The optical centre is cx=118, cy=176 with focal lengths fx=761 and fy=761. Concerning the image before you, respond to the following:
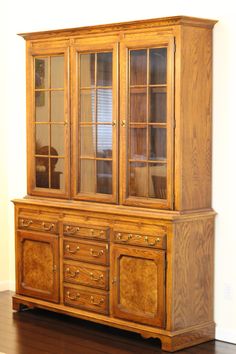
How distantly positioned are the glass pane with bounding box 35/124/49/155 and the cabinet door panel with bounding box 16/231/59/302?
0.63 m

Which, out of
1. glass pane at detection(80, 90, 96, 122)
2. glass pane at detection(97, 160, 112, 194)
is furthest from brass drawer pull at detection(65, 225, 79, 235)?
glass pane at detection(80, 90, 96, 122)

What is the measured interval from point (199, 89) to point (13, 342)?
6.80ft

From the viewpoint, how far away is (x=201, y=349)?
16.2 ft

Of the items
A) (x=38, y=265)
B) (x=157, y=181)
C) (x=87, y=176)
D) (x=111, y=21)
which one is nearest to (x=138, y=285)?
(x=157, y=181)

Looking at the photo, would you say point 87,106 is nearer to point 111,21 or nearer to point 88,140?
point 88,140

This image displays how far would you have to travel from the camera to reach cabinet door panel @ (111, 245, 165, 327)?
4.93 m

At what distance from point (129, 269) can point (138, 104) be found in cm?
111

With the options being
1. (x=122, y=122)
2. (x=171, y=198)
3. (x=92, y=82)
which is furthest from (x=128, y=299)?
(x=92, y=82)

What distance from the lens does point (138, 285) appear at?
5.05 meters

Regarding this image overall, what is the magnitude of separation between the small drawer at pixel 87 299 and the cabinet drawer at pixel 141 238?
17.1 inches

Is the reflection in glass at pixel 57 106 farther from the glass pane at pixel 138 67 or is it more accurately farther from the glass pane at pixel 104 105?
the glass pane at pixel 138 67

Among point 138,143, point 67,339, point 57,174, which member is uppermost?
point 138,143

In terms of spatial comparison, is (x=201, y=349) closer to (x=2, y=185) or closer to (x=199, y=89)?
(x=199, y=89)

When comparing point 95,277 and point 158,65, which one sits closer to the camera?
point 158,65
